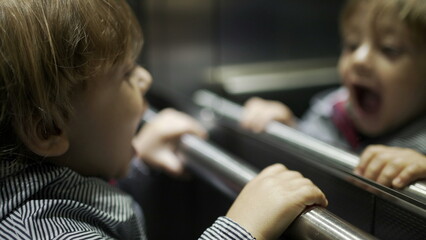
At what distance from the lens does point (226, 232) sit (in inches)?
18.3

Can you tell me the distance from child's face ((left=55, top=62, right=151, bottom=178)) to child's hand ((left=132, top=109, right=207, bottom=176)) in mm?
226

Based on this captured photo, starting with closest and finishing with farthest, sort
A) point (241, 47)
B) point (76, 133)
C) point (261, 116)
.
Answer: point (76, 133)
point (261, 116)
point (241, 47)

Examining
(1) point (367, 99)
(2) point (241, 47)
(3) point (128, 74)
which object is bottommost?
(2) point (241, 47)

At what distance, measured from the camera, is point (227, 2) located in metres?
1.35

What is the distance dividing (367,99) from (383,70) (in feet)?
0.33

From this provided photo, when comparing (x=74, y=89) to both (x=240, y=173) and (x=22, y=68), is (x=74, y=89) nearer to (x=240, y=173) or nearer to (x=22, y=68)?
(x=22, y=68)

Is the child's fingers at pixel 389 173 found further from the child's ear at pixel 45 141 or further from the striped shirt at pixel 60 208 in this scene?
the child's ear at pixel 45 141

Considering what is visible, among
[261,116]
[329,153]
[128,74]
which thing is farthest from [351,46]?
[128,74]

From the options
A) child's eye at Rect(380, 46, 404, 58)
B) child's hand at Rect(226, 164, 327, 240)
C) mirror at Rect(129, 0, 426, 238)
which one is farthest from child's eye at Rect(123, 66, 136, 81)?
mirror at Rect(129, 0, 426, 238)

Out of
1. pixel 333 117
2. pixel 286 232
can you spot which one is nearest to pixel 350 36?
pixel 333 117

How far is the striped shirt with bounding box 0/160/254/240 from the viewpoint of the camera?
479mm

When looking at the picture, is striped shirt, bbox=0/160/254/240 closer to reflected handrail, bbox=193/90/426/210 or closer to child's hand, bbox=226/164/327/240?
child's hand, bbox=226/164/327/240

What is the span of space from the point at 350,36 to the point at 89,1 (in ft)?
1.74

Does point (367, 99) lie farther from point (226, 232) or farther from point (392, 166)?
point (226, 232)
